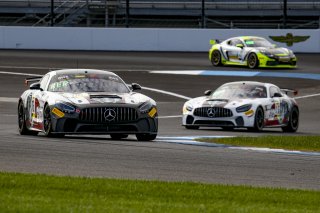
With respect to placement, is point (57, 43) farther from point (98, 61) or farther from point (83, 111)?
point (83, 111)

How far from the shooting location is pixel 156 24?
5697 cm

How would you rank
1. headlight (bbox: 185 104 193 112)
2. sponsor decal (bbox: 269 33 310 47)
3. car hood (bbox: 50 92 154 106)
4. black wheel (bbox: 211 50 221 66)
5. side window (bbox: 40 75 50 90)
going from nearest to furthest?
car hood (bbox: 50 92 154 106), side window (bbox: 40 75 50 90), headlight (bbox: 185 104 193 112), black wheel (bbox: 211 50 221 66), sponsor decal (bbox: 269 33 310 47)

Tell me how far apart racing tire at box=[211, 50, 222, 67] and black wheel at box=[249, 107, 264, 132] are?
17.3 metres

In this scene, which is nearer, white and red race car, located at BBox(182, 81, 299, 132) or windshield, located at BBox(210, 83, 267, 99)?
white and red race car, located at BBox(182, 81, 299, 132)

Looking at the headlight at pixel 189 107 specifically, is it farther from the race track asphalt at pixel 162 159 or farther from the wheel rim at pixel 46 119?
the wheel rim at pixel 46 119

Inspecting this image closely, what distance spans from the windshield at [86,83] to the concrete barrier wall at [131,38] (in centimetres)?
A: 2601

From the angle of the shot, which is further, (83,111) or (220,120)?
(220,120)

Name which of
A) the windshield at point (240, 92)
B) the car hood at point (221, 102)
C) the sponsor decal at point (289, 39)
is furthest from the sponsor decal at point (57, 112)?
the sponsor decal at point (289, 39)

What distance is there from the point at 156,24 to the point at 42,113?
3844cm

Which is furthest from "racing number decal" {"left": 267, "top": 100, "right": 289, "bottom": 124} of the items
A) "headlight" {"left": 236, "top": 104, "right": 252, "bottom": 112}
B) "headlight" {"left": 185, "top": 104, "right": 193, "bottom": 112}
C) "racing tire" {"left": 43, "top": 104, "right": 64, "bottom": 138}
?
"racing tire" {"left": 43, "top": 104, "right": 64, "bottom": 138}

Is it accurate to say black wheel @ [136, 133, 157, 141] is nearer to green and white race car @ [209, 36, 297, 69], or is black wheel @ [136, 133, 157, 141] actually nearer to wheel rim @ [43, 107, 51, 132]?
wheel rim @ [43, 107, 51, 132]

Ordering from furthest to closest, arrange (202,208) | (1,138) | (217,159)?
(1,138), (217,159), (202,208)

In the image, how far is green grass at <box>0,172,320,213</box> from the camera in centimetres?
995

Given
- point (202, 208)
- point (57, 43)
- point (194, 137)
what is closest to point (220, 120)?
point (194, 137)
